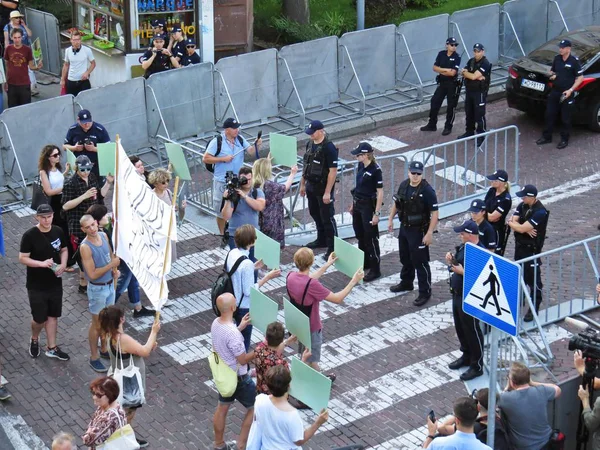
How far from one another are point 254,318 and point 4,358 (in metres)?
3.19

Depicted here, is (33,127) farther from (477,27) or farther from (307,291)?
(477,27)

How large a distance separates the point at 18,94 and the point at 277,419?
11.5 meters

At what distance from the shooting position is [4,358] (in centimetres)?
1241

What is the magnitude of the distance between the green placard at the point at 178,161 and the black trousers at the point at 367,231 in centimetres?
228

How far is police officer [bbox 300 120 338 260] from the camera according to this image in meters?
14.2

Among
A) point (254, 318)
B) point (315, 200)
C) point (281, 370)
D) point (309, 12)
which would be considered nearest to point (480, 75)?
point (315, 200)

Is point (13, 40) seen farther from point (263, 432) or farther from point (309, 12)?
point (263, 432)

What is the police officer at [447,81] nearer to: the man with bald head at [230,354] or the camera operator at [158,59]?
the camera operator at [158,59]

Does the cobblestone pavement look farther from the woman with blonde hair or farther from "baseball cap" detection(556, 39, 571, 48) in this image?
"baseball cap" detection(556, 39, 571, 48)

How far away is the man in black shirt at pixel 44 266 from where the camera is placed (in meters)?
11.8

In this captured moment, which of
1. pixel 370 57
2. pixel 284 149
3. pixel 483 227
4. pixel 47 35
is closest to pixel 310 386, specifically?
pixel 483 227

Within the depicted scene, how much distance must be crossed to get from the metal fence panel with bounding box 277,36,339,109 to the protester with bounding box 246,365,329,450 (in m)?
11.0

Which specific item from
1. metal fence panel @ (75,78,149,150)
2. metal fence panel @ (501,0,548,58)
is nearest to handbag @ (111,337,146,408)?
metal fence panel @ (75,78,149,150)

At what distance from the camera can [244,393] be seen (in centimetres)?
1040
